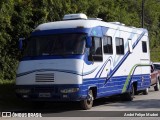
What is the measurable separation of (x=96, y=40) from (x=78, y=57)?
1547 mm

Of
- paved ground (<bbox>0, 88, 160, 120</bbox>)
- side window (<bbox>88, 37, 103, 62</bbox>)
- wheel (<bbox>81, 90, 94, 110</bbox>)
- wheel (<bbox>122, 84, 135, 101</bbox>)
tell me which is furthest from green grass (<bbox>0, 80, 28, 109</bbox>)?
wheel (<bbox>122, 84, 135, 101</bbox>)

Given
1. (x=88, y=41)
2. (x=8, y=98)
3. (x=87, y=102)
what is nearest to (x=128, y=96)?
(x=87, y=102)

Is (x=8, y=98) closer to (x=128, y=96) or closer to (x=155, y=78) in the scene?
(x=128, y=96)

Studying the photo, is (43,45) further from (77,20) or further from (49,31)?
(77,20)

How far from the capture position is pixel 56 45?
1609 centimetres

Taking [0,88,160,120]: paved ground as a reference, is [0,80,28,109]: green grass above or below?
above

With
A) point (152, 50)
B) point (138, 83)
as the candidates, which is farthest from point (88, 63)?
point (152, 50)

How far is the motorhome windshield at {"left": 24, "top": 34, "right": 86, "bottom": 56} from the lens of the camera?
15820 millimetres

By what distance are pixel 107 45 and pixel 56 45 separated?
2.48 meters

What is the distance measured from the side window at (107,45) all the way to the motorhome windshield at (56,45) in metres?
1.65

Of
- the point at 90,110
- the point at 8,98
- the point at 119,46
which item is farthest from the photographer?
the point at 119,46

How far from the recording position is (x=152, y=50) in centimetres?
5506

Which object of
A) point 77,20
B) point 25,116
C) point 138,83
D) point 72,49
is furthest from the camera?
point 138,83

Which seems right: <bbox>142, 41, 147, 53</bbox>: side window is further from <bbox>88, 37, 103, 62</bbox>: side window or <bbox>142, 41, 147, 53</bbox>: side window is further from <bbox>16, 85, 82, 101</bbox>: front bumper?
<bbox>16, 85, 82, 101</bbox>: front bumper
